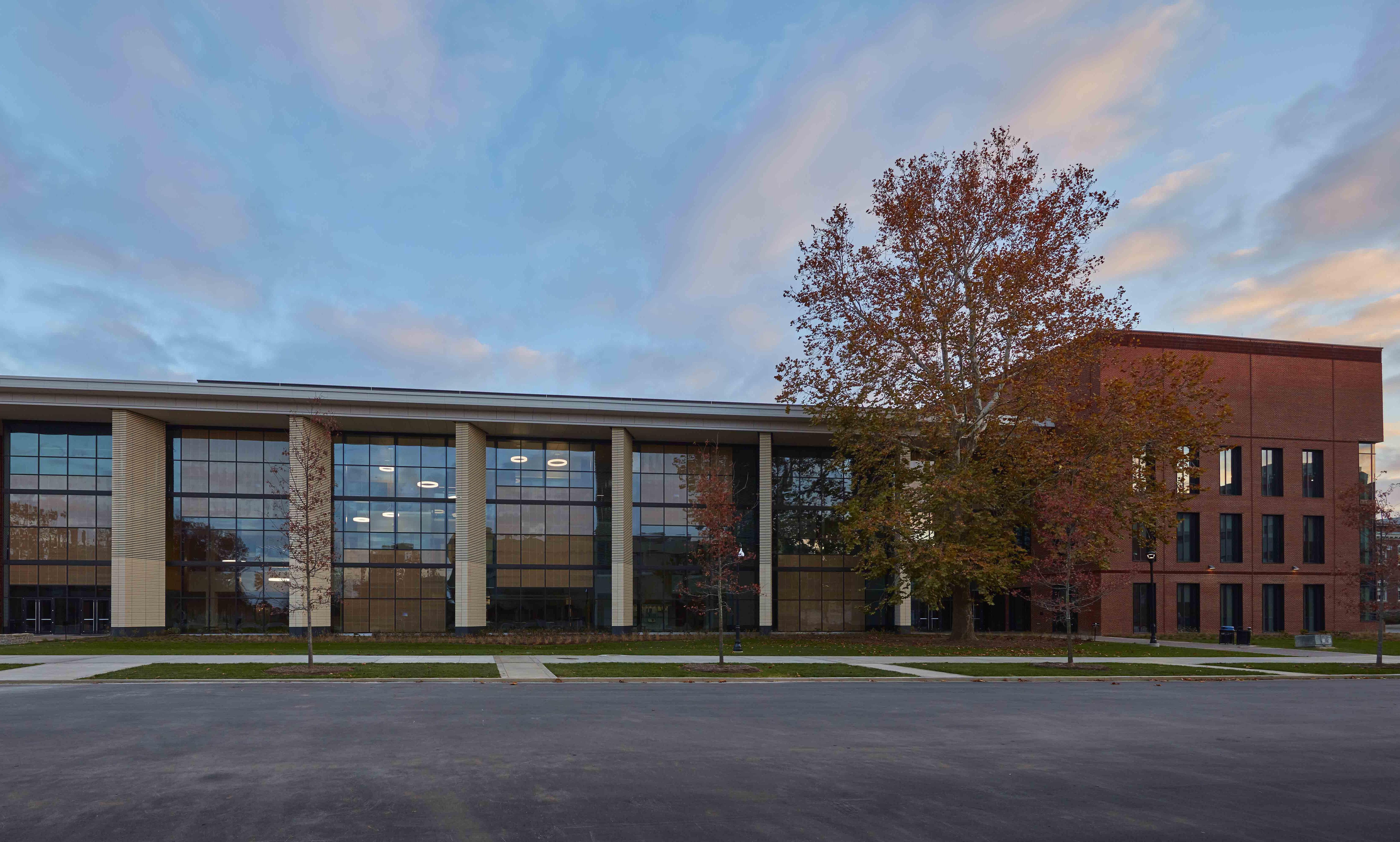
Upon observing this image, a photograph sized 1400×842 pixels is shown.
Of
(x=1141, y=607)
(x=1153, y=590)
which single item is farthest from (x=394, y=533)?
(x=1141, y=607)

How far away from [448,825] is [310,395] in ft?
115

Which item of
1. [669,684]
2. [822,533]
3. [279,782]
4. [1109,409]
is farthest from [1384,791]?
[822,533]

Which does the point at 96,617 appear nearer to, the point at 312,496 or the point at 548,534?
the point at 312,496

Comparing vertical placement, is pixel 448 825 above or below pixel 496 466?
below

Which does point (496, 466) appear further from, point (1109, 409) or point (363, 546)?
point (1109, 409)

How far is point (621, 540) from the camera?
42.8 m

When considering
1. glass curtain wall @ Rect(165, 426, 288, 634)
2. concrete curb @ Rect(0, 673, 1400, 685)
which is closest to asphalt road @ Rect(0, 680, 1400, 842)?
concrete curb @ Rect(0, 673, 1400, 685)

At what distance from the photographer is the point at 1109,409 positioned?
3444 cm

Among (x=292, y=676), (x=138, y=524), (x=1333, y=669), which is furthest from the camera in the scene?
(x=138, y=524)

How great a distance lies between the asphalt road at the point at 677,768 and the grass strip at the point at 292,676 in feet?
9.47

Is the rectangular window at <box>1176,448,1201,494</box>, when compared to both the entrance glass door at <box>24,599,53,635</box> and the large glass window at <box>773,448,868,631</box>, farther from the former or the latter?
the entrance glass door at <box>24,599,53,635</box>

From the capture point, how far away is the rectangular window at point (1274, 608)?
47.2 metres

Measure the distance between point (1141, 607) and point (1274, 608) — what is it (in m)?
8.52

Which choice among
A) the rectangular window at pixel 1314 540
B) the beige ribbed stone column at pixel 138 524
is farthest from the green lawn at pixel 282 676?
the rectangular window at pixel 1314 540
